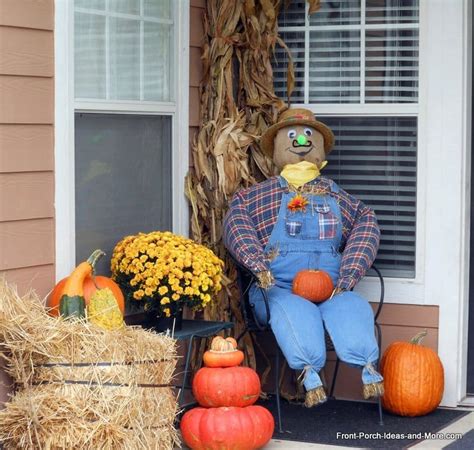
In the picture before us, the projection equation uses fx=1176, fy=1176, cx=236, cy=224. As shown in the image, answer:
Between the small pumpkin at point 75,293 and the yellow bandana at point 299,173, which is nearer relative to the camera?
the small pumpkin at point 75,293

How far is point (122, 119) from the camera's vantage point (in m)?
5.74

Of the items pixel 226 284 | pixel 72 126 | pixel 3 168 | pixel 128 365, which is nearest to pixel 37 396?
pixel 128 365

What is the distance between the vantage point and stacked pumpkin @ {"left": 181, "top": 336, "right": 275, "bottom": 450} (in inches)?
200

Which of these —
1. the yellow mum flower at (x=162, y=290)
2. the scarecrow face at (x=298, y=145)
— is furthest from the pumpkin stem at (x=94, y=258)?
the scarecrow face at (x=298, y=145)

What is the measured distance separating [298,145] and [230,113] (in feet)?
1.43

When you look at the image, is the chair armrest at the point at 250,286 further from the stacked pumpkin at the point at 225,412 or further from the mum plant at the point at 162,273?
the stacked pumpkin at the point at 225,412

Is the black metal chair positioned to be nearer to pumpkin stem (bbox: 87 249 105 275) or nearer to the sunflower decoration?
the sunflower decoration

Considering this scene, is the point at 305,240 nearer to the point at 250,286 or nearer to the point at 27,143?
the point at 250,286

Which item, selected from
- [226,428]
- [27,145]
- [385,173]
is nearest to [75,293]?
[27,145]

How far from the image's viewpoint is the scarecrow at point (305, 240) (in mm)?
5496

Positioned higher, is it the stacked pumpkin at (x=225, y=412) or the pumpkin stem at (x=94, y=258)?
the pumpkin stem at (x=94, y=258)

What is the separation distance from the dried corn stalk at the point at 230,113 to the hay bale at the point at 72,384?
1418mm

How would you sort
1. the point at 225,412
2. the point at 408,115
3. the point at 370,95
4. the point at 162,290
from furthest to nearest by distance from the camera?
1. the point at 370,95
2. the point at 408,115
3. the point at 162,290
4. the point at 225,412

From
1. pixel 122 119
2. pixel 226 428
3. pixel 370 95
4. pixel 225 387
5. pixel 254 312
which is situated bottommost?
pixel 226 428
